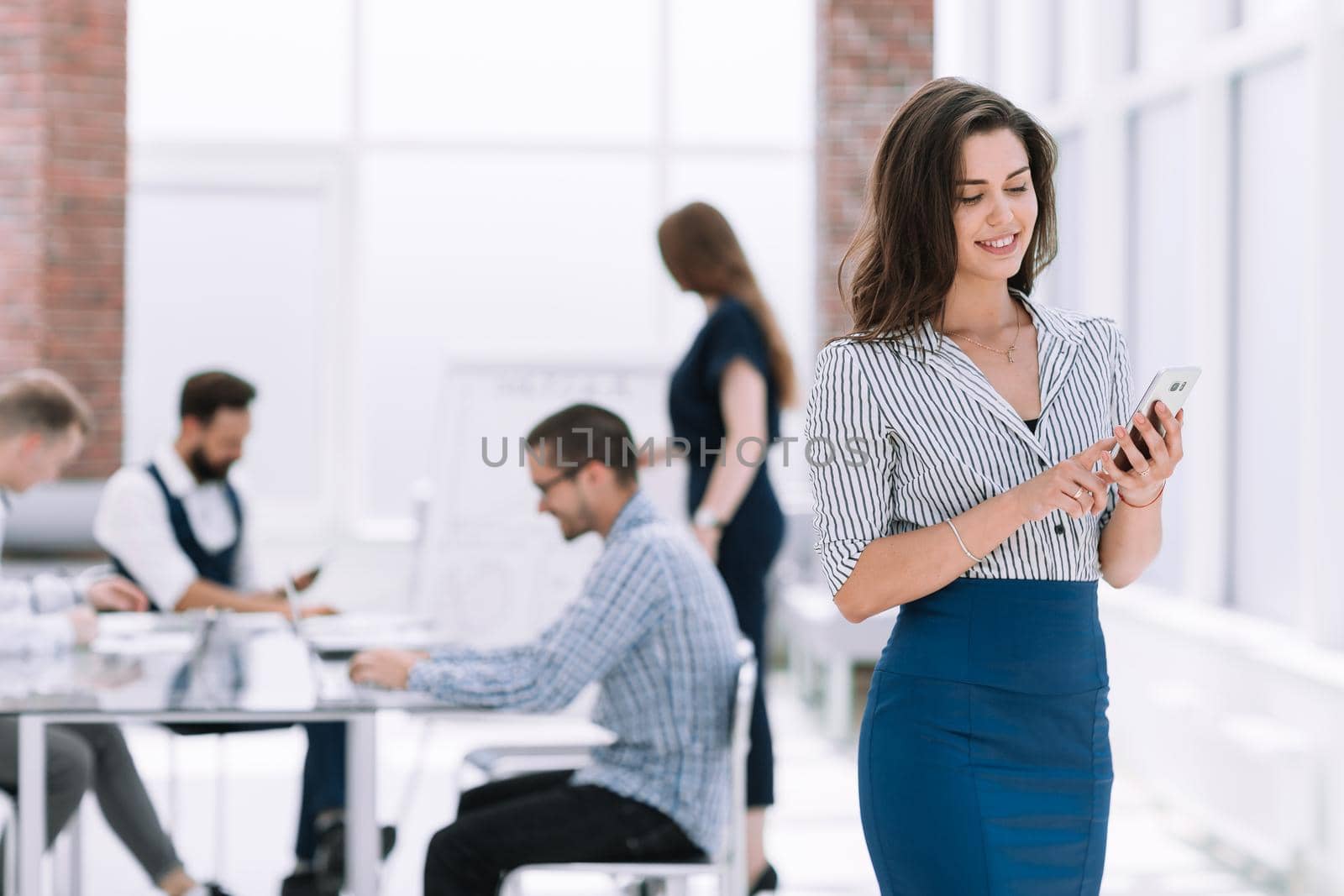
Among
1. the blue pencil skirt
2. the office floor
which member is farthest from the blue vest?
the blue pencil skirt

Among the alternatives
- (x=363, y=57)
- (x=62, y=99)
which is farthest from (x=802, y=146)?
(x=62, y=99)

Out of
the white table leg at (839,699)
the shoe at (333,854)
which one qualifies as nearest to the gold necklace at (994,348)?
the shoe at (333,854)

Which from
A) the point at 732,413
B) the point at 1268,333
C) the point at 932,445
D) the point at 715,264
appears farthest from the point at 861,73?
the point at 932,445

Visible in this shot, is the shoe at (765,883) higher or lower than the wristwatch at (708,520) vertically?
lower

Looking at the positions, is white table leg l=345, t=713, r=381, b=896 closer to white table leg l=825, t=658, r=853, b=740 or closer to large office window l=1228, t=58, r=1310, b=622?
large office window l=1228, t=58, r=1310, b=622

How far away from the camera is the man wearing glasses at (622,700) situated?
2.60 metres

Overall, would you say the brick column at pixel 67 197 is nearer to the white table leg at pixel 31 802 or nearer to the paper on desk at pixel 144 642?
the paper on desk at pixel 144 642

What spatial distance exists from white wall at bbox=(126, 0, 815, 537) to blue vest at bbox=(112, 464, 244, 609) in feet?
12.6

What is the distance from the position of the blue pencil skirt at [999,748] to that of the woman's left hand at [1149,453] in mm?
174

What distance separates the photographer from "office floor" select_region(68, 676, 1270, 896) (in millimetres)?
4043

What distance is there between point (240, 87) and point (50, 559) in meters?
2.66

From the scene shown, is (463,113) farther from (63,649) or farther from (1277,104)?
(63,649)

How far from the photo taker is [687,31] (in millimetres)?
7980

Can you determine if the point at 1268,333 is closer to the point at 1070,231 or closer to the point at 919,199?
the point at 1070,231
